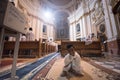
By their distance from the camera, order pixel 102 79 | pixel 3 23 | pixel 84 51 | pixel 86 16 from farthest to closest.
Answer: pixel 86 16 < pixel 84 51 < pixel 102 79 < pixel 3 23

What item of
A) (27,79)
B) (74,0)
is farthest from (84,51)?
(74,0)

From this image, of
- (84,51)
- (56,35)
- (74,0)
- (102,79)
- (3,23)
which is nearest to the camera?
(3,23)

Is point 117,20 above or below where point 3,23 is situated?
above

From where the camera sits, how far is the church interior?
1132 mm

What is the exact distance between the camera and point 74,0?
53.3ft

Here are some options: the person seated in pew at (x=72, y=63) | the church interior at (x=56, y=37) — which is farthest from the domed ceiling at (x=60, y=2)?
the person seated in pew at (x=72, y=63)

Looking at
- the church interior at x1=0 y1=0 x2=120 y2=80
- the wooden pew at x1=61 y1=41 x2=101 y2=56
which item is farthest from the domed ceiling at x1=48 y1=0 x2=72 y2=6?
the wooden pew at x1=61 y1=41 x2=101 y2=56

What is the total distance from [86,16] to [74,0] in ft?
20.9

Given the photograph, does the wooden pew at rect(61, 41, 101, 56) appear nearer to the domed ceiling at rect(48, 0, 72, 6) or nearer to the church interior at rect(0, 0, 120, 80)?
the church interior at rect(0, 0, 120, 80)

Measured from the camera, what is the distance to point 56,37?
17453 mm

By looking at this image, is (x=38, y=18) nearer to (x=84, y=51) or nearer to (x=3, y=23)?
(x=84, y=51)

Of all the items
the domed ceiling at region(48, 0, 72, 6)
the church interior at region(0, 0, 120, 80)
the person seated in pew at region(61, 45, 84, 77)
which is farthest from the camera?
the domed ceiling at region(48, 0, 72, 6)

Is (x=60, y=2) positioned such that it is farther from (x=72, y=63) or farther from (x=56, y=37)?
(x=72, y=63)

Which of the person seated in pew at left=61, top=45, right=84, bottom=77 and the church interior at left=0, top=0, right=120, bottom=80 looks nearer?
the church interior at left=0, top=0, right=120, bottom=80
